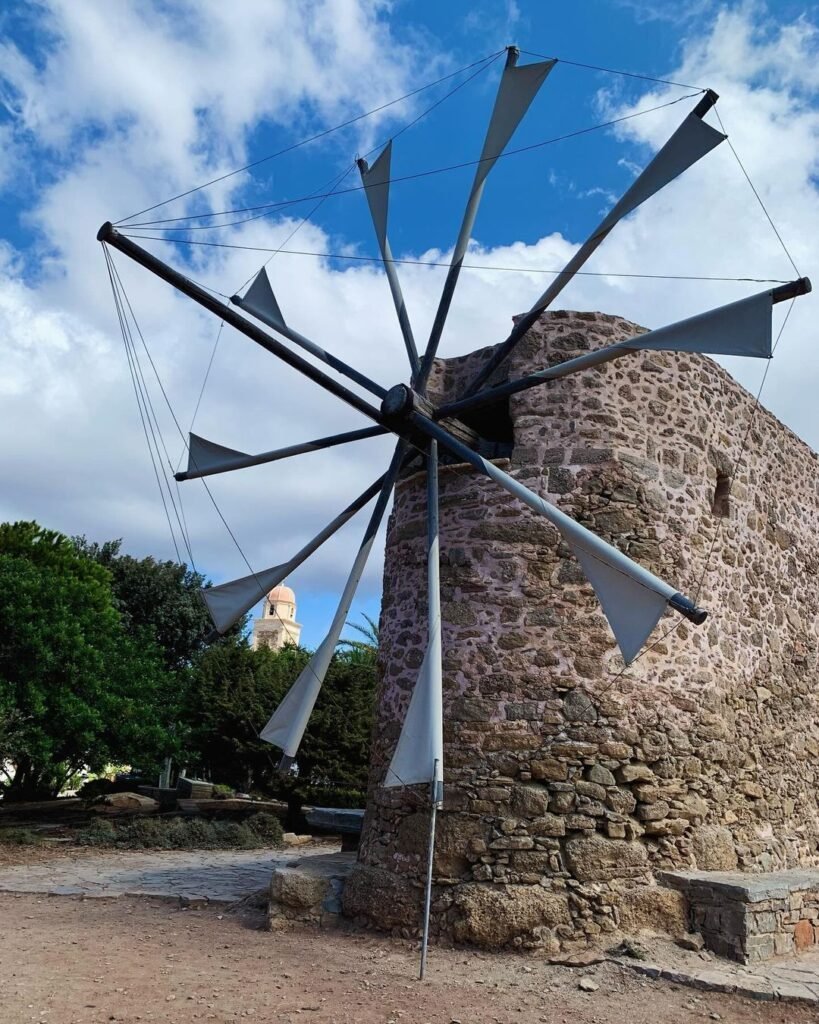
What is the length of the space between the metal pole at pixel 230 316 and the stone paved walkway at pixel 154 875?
14.7 feet

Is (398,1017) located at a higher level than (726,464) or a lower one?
lower

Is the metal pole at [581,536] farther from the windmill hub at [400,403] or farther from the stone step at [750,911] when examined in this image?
the stone step at [750,911]

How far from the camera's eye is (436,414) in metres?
6.92

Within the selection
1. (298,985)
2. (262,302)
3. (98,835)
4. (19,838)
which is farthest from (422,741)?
(19,838)

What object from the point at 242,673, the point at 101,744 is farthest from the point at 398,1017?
the point at 242,673

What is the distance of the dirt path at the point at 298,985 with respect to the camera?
4.57m

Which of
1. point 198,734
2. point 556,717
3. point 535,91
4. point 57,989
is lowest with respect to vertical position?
point 57,989

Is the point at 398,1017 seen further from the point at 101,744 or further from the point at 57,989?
the point at 101,744

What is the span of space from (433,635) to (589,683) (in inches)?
54.7

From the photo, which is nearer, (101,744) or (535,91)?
(535,91)

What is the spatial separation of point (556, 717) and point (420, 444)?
7.93 feet

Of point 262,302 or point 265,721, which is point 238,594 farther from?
point 265,721

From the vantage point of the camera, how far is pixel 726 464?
7.66 meters

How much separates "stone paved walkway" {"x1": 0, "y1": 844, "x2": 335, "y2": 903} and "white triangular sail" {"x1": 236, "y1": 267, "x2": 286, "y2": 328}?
16.4ft
